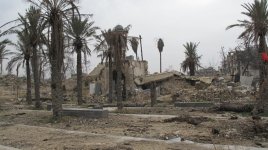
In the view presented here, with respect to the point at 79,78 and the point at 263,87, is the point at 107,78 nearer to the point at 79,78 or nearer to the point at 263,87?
the point at 79,78

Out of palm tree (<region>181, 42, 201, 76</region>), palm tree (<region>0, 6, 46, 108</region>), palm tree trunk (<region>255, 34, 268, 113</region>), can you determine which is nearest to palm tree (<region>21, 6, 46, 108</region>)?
palm tree (<region>0, 6, 46, 108</region>)

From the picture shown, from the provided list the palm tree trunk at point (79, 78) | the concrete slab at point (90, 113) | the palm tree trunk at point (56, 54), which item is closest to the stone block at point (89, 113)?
the concrete slab at point (90, 113)

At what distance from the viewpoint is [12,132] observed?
17203 millimetres

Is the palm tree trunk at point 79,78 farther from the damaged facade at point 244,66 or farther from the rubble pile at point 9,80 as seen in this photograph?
the rubble pile at point 9,80

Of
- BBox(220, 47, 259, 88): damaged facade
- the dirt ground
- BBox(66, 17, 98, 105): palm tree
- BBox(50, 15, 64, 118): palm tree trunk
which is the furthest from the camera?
BBox(220, 47, 259, 88): damaged facade

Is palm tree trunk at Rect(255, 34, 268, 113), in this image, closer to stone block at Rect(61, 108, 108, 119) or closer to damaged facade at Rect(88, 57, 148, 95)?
stone block at Rect(61, 108, 108, 119)

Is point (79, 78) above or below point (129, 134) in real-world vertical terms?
above

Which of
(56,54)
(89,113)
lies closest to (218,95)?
(89,113)

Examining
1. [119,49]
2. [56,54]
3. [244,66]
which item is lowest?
[56,54]

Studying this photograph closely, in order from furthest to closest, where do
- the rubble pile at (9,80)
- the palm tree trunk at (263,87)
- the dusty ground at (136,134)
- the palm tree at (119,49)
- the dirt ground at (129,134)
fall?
the rubble pile at (9,80)
the palm tree at (119,49)
the palm tree trunk at (263,87)
the dirt ground at (129,134)
the dusty ground at (136,134)

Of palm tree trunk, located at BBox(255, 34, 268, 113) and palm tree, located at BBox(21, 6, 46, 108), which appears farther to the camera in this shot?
palm tree, located at BBox(21, 6, 46, 108)

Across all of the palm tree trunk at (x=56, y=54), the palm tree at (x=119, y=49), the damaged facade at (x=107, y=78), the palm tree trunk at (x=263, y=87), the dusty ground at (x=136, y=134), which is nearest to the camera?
the dusty ground at (x=136, y=134)

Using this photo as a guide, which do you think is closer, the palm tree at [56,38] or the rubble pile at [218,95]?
the palm tree at [56,38]

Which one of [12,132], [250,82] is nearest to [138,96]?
[250,82]
